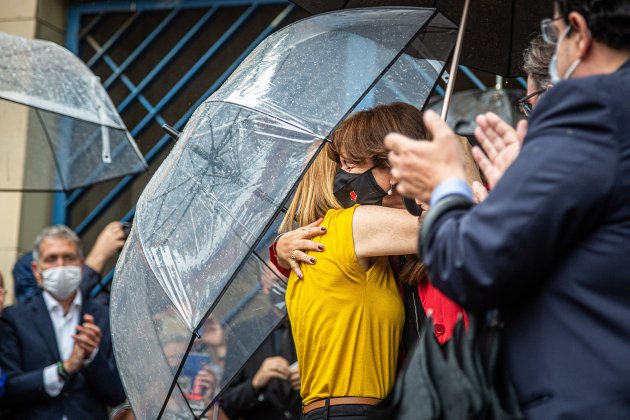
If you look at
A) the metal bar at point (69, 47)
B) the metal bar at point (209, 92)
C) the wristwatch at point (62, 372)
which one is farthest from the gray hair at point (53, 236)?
the metal bar at point (69, 47)

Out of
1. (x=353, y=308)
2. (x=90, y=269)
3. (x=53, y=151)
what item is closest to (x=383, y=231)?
(x=353, y=308)

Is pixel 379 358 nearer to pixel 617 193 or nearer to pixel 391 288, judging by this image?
pixel 391 288

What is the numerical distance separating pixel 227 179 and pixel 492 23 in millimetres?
1463

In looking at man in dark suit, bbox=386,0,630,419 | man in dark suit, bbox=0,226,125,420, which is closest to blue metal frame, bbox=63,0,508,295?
man in dark suit, bbox=0,226,125,420

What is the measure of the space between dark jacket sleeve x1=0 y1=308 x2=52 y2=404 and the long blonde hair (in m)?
2.33

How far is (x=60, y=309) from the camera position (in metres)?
5.94

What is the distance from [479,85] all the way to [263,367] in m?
2.44

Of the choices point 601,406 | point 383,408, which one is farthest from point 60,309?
point 601,406

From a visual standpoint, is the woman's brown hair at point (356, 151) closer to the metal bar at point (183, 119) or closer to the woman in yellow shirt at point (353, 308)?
the woman in yellow shirt at point (353, 308)

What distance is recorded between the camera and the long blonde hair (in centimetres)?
371

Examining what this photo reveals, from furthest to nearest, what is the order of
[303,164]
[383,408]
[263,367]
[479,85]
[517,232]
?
[479,85], [263,367], [303,164], [383,408], [517,232]

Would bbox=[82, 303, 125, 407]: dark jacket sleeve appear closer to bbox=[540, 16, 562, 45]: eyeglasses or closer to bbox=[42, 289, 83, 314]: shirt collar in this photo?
bbox=[42, 289, 83, 314]: shirt collar

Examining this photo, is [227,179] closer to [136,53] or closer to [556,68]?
[556,68]

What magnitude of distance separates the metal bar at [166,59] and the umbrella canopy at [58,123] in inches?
55.6
